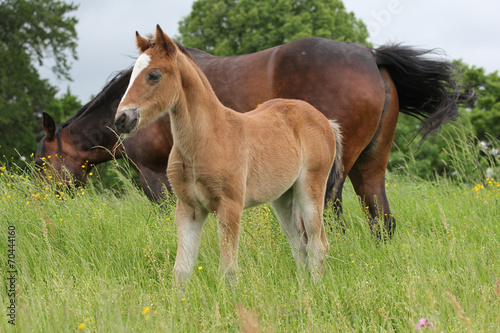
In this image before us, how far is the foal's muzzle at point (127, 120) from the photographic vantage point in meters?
2.88

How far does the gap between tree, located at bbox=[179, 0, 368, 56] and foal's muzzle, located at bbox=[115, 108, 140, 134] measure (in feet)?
52.8

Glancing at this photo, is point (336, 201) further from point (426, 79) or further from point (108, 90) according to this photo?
point (108, 90)

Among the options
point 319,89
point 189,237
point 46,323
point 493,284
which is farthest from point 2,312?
point 319,89

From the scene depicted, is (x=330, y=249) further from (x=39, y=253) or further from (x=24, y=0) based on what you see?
(x=24, y=0)

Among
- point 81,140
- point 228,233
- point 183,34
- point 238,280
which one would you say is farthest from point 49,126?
point 183,34

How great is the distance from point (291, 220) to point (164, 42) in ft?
6.05

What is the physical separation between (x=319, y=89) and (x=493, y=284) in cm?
278

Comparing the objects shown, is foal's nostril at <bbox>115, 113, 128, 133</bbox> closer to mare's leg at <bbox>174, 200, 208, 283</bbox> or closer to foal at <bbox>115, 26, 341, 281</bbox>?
foal at <bbox>115, 26, 341, 281</bbox>

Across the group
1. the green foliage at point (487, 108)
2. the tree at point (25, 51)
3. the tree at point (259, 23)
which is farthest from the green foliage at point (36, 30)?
the green foliage at point (487, 108)

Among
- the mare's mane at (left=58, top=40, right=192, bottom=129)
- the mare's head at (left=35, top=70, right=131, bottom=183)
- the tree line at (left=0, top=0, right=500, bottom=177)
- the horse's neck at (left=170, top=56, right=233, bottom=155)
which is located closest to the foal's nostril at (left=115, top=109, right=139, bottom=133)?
the horse's neck at (left=170, top=56, right=233, bottom=155)

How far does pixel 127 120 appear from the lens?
2.88 m

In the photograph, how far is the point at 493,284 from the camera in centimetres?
302

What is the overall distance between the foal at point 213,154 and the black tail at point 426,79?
1889mm

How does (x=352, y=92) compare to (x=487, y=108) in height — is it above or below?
above
